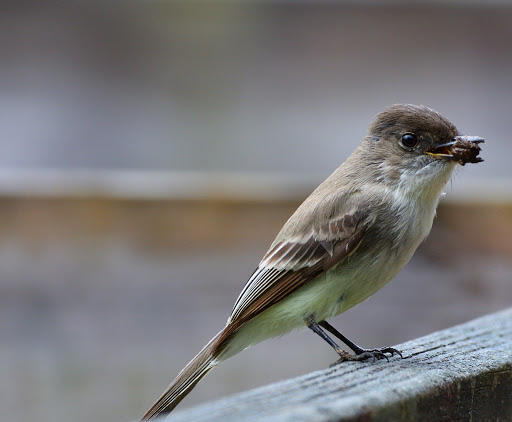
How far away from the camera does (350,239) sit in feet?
10.5

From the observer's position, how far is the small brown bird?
3.18 m

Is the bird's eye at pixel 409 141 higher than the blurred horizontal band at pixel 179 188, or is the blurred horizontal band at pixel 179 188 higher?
the bird's eye at pixel 409 141

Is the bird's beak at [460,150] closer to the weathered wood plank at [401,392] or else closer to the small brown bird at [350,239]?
the small brown bird at [350,239]

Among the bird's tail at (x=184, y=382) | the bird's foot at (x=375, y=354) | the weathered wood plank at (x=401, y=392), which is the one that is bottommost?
the bird's tail at (x=184, y=382)

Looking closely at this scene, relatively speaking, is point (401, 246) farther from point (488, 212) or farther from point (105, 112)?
point (105, 112)

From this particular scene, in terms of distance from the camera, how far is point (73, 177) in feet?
17.7

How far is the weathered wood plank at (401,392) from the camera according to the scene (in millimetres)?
1688

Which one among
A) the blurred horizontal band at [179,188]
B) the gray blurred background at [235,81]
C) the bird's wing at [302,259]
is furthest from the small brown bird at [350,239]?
the gray blurred background at [235,81]

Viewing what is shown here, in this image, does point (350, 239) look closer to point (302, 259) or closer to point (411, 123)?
point (302, 259)

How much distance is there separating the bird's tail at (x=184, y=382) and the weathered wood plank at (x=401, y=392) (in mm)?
709

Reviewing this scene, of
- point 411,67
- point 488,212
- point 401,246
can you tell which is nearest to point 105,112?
point 411,67

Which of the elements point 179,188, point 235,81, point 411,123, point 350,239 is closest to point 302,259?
point 350,239

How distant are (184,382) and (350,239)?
0.79 metres

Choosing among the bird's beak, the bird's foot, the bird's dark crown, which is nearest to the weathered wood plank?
the bird's foot
